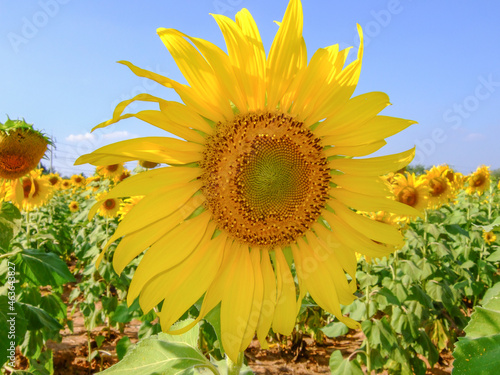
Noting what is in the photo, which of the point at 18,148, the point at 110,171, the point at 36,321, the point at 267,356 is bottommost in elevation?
the point at 267,356

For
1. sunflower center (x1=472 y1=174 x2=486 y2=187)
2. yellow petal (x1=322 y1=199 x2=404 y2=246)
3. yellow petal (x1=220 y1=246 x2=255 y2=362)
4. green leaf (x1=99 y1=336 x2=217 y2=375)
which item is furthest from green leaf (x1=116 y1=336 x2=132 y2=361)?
sunflower center (x1=472 y1=174 x2=486 y2=187)

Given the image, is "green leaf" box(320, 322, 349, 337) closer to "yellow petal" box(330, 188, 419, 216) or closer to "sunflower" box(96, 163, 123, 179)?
"yellow petal" box(330, 188, 419, 216)

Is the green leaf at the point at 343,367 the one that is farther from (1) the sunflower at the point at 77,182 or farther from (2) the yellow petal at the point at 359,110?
(1) the sunflower at the point at 77,182

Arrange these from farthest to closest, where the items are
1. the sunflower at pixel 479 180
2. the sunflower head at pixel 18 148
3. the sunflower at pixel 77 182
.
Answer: the sunflower at pixel 77 182, the sunflower at pixel 479 180, the sunflower head at pixel 18 148

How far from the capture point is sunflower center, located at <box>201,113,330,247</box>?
50.1 inches

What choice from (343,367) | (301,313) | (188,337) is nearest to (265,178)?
(301,313)

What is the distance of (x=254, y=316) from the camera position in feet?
4.05

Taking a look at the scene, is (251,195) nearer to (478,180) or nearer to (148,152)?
(148,152)

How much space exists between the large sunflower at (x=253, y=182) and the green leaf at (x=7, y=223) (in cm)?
137

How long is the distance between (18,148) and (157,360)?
5.72 feet

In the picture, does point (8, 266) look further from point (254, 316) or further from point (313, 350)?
point (313, 350)

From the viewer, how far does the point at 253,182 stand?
138cm

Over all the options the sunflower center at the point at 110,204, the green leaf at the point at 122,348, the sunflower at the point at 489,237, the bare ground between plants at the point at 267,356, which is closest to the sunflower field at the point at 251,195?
the green leaf at the point at 122,348

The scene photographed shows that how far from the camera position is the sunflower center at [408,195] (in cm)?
539
